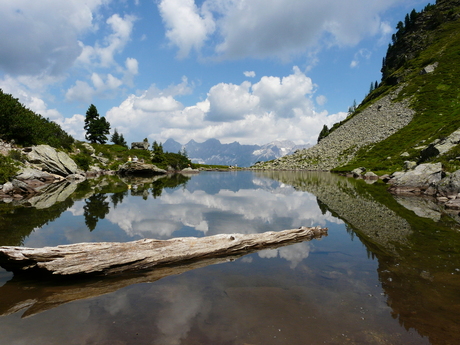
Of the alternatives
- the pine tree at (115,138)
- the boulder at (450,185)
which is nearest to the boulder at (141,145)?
the pine tree at (115,138)

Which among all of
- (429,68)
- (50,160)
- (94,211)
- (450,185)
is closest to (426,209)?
(450,185)

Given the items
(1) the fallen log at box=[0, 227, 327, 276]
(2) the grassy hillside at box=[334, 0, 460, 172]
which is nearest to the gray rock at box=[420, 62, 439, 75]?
(2) the grassy hillside at box=[334, 0, 460, 172]

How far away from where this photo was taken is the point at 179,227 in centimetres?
2017

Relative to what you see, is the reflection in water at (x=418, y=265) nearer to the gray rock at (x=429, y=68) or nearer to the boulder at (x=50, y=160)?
the boulder at (x=50, y=160)

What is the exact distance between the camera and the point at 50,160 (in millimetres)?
65000

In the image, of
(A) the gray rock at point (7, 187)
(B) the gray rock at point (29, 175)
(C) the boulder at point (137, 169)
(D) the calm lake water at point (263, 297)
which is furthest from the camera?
(C) the boulder at point (137, 169)

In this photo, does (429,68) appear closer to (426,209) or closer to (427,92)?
(427,92)

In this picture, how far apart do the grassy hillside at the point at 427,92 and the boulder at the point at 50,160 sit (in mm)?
85553

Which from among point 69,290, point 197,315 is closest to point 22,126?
point 69,290

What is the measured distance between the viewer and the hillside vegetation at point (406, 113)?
104 metres

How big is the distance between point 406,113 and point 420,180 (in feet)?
353

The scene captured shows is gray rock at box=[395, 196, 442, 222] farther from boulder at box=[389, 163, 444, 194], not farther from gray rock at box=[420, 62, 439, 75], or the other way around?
gray rock at box=[420, 62, 439, 75]

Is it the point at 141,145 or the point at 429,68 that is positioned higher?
the point at 429,68

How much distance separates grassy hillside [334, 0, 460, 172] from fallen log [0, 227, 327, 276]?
44.4 m
